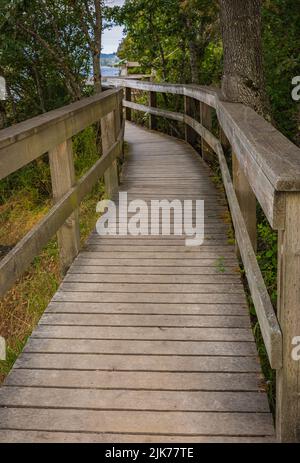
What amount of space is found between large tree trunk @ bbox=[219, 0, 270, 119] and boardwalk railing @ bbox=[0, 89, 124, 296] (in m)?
1.32

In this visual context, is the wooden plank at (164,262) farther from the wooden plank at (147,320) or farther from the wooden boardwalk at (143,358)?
the wooden plank at (147,320)

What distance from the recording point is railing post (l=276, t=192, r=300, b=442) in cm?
203

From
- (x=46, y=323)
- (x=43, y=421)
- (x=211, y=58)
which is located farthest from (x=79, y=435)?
(x=211, y=58)

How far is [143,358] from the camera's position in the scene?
3.04 meters

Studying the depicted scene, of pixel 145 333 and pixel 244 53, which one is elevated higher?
pixel 244 53

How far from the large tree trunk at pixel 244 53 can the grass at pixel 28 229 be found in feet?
6.55

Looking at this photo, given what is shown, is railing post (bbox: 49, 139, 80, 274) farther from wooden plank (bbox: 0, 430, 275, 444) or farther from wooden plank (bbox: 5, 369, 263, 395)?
wooden plank (bbox: 0, 430, 275, 444)

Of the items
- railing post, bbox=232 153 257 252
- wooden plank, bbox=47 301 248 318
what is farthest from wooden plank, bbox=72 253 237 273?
wooden plank, bbox=47 301 248 318

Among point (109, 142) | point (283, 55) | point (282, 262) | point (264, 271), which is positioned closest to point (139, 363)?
point (282, 262)

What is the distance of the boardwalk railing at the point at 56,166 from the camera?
294cm

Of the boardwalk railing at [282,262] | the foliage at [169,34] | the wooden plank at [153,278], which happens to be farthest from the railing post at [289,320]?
the foliage at [169,34]

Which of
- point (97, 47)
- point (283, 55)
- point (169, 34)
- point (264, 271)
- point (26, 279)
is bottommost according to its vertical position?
point (26, 279)

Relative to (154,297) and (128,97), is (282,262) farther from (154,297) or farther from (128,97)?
(128,97)

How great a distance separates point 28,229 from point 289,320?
5.34 m
